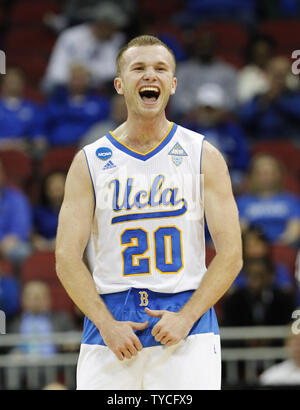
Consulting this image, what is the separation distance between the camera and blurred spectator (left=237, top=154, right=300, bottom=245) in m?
8.76

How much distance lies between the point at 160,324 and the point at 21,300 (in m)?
4.41

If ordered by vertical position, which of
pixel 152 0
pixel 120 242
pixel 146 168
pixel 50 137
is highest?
pixel 152 0

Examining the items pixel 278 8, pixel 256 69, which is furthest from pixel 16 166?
pixel 278 8

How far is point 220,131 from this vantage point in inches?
375

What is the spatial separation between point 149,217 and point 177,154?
349 millimetres

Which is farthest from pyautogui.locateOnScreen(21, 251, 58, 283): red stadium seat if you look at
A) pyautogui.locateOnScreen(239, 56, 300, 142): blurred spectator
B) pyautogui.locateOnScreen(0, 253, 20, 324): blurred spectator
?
pyautogui.locateOnScreen(239, 56, 300, 142): blurred spectator

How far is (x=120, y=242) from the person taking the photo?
3.98m

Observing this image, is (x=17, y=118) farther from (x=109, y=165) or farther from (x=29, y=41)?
(x=109, y=165)

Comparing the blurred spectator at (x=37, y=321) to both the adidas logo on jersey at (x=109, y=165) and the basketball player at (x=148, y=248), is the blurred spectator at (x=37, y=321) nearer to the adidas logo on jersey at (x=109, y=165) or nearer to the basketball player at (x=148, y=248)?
the basketball player at (x=148, y=248)

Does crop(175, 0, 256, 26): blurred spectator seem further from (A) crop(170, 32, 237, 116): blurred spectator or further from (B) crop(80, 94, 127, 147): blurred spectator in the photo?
(B) crop(80, 94, 127, 147): blurred spectator

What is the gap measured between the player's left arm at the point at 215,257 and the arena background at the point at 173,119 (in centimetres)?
240
